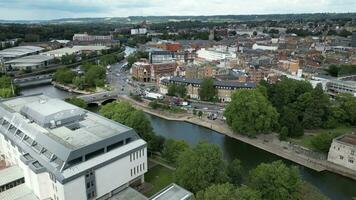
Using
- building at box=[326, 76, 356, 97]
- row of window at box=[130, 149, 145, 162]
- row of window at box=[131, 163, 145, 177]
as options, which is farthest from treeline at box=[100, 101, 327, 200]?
building at box=[326, 76, 356, 97]

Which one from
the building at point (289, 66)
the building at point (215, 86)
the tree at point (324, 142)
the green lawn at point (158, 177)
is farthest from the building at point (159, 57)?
the green lawn at point (158, 177)

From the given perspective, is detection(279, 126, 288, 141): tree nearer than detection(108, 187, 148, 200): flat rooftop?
No

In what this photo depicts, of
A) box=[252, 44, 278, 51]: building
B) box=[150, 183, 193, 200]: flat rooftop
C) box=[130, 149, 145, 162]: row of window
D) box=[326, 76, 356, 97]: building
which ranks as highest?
box=[252, 44, 278, 51]: building

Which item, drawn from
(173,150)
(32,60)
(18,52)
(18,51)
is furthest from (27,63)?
(173,150)

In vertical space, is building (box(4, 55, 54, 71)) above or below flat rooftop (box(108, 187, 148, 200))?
above

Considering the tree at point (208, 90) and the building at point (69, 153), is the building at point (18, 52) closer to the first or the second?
the tree at point (208, 90)

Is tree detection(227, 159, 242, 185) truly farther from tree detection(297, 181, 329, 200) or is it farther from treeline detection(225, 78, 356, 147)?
treeline detection(225, 78, 356, 147)
